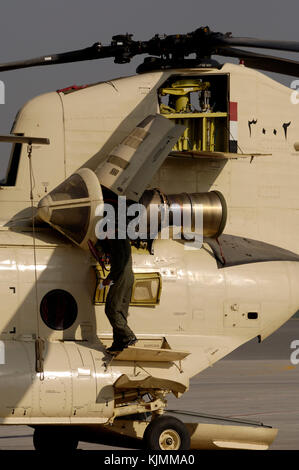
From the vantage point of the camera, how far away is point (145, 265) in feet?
33.4

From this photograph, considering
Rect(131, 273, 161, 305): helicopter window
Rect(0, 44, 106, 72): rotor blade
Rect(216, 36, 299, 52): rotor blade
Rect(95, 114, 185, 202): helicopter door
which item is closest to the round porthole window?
Rect(131, 273, 161, 305): helicopter window

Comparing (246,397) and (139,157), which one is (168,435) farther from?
(246,397)

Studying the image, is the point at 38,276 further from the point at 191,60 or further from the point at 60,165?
the point at 191,60

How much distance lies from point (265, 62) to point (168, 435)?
14.5ft

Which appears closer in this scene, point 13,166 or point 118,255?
point 118,255

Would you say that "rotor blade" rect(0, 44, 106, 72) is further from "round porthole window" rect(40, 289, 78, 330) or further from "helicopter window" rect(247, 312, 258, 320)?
"helicopter window" rect(247, 312, 258, 320)

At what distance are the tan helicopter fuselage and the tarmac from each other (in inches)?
49.6

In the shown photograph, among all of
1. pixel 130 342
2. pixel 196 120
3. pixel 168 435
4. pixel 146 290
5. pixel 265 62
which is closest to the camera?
pixel 130 342

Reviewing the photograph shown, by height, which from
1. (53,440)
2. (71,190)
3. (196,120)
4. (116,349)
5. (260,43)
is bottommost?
(53,440)

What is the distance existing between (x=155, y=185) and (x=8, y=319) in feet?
7.51

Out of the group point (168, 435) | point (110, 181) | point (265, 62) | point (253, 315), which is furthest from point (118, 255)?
point (265, 62)

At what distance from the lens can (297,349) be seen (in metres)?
30.1

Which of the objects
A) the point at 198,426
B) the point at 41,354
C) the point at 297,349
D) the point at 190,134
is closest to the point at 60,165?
the point at 190,134

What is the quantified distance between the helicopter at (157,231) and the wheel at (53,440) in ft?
0.06
